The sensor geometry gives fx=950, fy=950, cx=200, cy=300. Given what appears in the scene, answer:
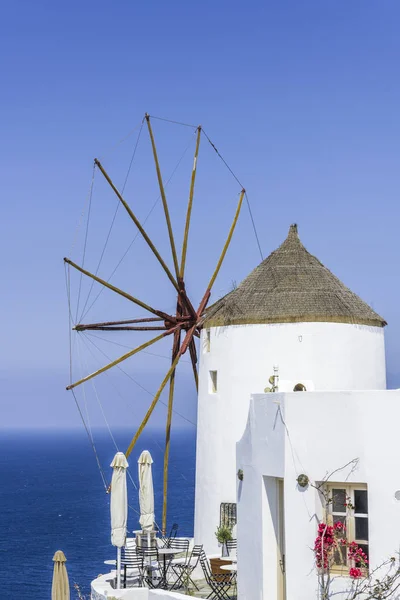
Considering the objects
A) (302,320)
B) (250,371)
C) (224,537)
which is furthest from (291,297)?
(224,537)

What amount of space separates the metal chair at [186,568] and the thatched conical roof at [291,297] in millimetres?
6041

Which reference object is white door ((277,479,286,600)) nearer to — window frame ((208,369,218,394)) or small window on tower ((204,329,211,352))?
window frame ((208,369,218,394))

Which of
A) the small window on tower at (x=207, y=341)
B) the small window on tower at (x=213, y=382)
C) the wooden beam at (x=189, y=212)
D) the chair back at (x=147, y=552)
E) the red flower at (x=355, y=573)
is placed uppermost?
the wooden beam at (x=189, y=212)

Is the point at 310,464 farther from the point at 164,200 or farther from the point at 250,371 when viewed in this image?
the point at 164,200

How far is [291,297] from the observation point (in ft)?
82.2

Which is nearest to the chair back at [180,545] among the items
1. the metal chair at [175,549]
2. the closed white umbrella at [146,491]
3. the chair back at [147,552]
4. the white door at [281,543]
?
the metal chair at [175,549]

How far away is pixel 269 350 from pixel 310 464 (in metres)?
8.48

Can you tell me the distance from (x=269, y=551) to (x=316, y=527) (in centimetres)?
151

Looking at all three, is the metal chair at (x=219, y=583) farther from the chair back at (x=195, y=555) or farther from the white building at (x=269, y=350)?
the white building at (x=269, y=350)

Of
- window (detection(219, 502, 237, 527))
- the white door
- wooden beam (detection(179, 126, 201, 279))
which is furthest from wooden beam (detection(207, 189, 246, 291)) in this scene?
the white door

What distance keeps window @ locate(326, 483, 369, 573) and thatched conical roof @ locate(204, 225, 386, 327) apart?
28.9 ft

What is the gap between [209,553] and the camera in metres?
25.3

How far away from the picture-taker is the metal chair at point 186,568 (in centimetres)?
2156

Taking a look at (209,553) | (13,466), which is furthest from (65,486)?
(209,553)
